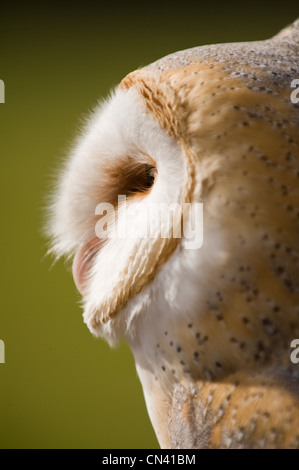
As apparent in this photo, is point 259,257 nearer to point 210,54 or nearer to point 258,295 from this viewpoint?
point 258,295

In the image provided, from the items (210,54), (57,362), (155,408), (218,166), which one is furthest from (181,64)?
(57,362)

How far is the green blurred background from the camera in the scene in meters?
1.85

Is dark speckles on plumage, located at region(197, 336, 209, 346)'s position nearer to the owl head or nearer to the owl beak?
the owl head

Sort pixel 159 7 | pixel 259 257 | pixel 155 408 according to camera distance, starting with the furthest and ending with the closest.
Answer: pixel 159 7, pixel 155 408, pixel 259 257

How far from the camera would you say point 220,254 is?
2.01 feet

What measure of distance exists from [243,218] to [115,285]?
7.1 inches

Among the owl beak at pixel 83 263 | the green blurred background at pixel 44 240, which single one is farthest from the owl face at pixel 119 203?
the green blurred background at pixel 44 240

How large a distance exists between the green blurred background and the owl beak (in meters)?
1.02

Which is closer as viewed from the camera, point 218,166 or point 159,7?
point 218,166

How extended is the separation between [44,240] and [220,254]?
135 cm

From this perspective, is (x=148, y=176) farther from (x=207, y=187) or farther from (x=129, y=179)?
(x=207, y=187)

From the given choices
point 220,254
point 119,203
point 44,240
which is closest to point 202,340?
point 220,254

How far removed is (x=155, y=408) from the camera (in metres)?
0.73

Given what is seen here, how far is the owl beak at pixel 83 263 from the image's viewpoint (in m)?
0.83
